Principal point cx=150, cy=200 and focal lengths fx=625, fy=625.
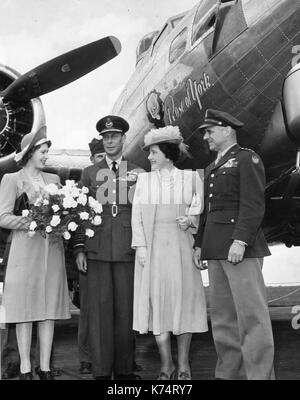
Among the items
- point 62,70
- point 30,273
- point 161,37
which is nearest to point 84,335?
point 30,273

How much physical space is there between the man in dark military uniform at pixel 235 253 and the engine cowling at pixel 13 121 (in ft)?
14.5

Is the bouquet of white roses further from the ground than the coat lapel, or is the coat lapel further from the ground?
the coat lapel

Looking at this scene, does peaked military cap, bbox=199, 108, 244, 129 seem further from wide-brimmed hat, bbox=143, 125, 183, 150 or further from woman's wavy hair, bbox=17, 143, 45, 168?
woman's wavy hair, bbox=17, 143, 45, 168

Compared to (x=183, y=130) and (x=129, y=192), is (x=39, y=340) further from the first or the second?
(x=183, y=130)

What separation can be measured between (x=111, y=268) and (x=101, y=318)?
42 cm

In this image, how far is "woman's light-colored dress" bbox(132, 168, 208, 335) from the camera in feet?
16.1

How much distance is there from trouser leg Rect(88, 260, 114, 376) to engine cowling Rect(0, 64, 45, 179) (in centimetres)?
394

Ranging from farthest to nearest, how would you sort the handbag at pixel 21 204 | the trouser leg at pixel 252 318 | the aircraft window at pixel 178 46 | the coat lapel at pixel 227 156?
1. the aircraft window at pixel 178 46
2. the handbag at pixel 21 204
3. the coat lapel at pixel 227 156
4. the trouser leg at pixel 252 318

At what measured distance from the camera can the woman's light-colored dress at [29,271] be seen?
5094 mm

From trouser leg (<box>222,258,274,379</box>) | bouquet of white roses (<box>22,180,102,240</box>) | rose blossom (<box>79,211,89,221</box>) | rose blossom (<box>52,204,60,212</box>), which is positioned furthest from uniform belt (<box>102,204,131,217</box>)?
trouser leg (<box>222,258,274,379</box>)

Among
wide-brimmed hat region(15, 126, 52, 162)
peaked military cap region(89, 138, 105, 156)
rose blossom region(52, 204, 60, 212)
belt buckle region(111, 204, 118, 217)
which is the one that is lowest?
rose blossom region(52, 204, 60, 212)

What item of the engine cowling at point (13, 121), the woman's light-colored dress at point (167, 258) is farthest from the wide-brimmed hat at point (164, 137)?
the engine cowling at point (13, 121)

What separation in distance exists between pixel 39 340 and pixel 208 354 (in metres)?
2.36

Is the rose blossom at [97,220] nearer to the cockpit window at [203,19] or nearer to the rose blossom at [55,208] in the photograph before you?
the rose blossom at [55,208]
